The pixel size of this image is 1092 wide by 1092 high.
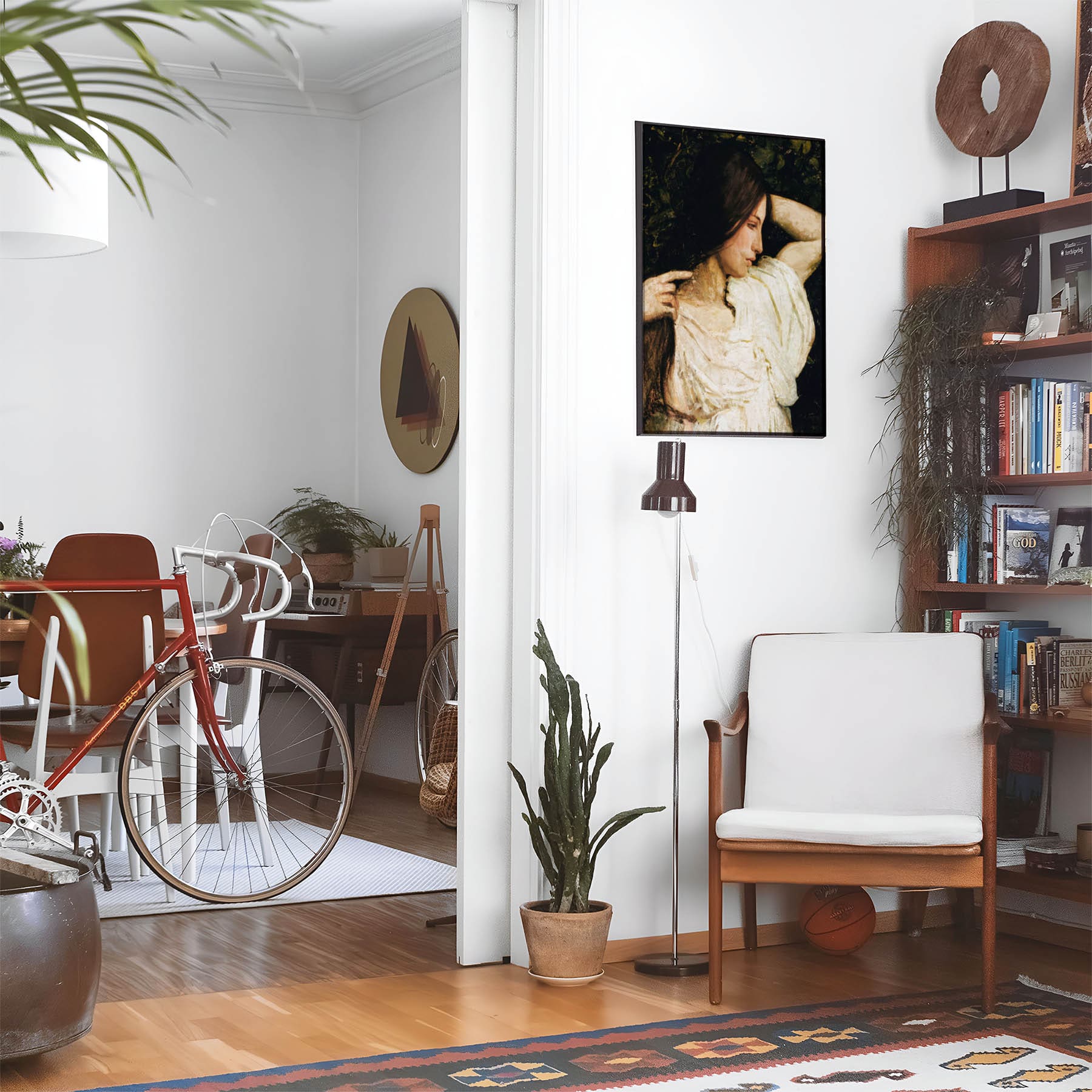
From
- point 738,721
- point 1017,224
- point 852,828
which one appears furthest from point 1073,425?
point 852,828

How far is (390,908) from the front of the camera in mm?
4227

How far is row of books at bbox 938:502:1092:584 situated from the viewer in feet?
12.3

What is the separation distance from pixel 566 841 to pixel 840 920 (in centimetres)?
76

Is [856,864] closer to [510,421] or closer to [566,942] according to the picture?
[566,942]

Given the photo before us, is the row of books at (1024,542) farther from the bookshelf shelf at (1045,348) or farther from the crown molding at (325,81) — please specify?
the crown molding at (325,81)

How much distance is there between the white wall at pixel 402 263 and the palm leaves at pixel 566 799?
264cm

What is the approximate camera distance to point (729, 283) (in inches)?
148

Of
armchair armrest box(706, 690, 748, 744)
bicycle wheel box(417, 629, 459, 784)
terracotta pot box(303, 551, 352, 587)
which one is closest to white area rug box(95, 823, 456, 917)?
bicycle wheel box(417, 629, 459, 784)

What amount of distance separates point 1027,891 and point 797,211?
1886 mm

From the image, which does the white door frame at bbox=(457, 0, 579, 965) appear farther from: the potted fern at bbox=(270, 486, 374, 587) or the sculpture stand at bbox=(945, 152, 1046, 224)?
the potted fern at bbox=(270, 486, 374, 587)

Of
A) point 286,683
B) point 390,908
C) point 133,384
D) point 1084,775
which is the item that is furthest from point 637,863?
point 133,384

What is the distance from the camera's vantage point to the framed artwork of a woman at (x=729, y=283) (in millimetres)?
3664

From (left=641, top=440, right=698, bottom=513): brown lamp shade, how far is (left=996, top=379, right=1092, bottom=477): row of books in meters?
0.95

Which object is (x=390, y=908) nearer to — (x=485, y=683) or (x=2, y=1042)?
(x=485, y=683)
